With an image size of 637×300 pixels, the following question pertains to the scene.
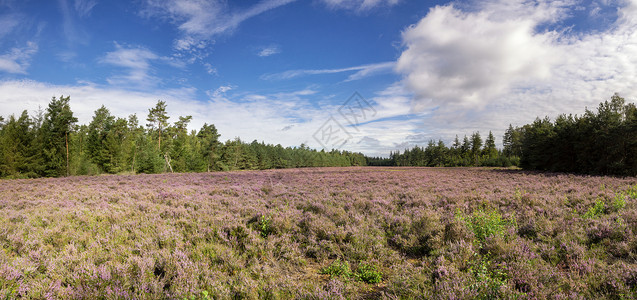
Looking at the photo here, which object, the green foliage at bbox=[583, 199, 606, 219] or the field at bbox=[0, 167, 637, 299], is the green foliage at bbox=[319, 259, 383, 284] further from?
the green foliage at bbox=[583, 199, 606, 219]

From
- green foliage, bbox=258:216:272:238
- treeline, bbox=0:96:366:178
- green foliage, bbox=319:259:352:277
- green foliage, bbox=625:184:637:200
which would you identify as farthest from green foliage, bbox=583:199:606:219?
treeline, bbox=0:96:366:178

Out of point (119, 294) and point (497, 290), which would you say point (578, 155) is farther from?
point (119, 294)

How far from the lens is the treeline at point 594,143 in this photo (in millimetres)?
22391

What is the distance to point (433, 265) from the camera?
13.6 ft

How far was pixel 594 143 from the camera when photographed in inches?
1018

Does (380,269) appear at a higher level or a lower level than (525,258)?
lower

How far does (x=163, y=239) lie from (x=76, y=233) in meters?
2.61

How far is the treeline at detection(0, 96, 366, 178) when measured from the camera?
3391cm

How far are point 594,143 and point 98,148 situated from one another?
75.7 m

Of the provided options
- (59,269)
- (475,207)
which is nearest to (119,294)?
(59,269)

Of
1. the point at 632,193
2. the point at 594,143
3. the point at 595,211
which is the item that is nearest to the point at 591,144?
the point at 594,143

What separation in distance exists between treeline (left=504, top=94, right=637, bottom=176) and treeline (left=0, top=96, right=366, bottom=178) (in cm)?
5872

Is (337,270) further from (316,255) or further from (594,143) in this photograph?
(594,143)

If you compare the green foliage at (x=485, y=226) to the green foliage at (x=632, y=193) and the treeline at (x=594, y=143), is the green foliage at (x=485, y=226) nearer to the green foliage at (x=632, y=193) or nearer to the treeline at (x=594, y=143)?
the green foliage at (x=632, y=193)
